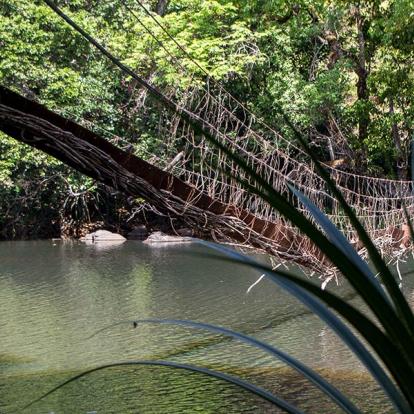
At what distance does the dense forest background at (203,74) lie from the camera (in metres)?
12.3

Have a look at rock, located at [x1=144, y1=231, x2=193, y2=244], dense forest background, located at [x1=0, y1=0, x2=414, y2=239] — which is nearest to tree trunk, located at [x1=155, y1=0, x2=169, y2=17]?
dense forest background, located at [x1=0, y1=0, x2=414, y2=239]

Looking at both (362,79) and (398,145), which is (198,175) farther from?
(362,79)

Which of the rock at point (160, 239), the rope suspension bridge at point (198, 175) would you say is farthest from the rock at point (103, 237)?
the rope suspension bridge at point (198, 175)

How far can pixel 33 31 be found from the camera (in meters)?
12.4

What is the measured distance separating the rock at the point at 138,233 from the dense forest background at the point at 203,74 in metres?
0.45

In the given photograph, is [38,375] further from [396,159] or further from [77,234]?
[77,234]

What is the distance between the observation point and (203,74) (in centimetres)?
1213

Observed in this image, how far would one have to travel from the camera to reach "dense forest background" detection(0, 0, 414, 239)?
12.3m

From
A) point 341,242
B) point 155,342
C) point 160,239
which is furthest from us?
point 160,239

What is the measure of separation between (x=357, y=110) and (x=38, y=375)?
9085mm

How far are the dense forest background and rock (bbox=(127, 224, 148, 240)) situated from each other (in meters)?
0.45

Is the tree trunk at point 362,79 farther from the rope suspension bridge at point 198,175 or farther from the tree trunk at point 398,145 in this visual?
the rope suspension bridge at point 198,175

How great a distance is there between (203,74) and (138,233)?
3.66 metres

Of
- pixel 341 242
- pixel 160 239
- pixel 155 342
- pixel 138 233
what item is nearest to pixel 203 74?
pixel 160 239
